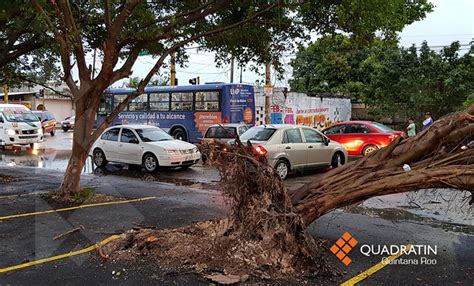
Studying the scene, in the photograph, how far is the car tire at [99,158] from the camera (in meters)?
16.2

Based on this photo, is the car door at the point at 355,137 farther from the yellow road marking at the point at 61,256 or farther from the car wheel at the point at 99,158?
the yellow road marking at the point at 61,256

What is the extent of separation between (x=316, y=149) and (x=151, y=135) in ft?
19.1

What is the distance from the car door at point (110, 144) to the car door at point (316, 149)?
6781mm

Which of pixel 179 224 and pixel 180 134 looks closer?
pixel 179 224

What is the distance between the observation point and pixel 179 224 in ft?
24.0

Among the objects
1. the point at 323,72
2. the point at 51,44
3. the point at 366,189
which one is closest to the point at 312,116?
the point at 323,72

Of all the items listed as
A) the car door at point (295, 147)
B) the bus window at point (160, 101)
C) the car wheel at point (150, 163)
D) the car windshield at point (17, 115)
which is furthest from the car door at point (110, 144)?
the car windshield at point (17, 115)

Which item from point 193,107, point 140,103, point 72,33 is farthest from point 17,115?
point 72,33

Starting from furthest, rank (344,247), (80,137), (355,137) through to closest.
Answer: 1. (355,137)
2. (80,137)
3. (344,247)

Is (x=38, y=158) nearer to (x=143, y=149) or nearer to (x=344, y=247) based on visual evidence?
(x=143, y=149)

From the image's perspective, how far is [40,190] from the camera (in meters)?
10.7

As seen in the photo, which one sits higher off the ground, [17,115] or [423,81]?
[423,81]

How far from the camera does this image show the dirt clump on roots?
5051 millimetres

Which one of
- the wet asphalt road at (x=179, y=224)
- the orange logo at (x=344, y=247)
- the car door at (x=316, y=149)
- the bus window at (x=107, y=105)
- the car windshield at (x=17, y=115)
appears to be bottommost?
the wet asphalt road at (x=179, y=224)
